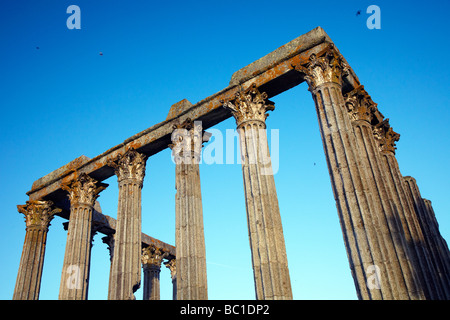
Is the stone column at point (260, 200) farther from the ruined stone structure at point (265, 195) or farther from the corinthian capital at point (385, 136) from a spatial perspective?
the corinthian capital at point (385, 136)

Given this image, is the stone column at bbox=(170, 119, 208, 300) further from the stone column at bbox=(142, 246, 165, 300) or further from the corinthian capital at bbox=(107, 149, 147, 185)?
the stone column at bbox=(142, 246, 165, 300)

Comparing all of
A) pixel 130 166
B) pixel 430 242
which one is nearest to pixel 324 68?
pixel 430 242

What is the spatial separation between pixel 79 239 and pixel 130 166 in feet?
16.3

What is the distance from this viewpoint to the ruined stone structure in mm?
12750

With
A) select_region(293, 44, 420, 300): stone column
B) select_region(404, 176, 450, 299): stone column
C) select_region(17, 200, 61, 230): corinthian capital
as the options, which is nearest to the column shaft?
select_region(17, 200, 61, 230): corinthian capital

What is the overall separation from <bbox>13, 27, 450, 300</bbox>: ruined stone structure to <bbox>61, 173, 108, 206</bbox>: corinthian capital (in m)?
0.06

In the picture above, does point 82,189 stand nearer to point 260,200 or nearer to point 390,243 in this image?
point 260,200

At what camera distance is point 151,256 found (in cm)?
3148

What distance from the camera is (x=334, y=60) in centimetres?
1598

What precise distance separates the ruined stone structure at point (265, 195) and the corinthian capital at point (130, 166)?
0.18 feet

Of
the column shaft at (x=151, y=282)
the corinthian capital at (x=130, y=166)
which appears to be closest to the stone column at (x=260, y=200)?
the corinthian capital at (x=130, y=166)

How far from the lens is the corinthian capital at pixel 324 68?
1593 cm
